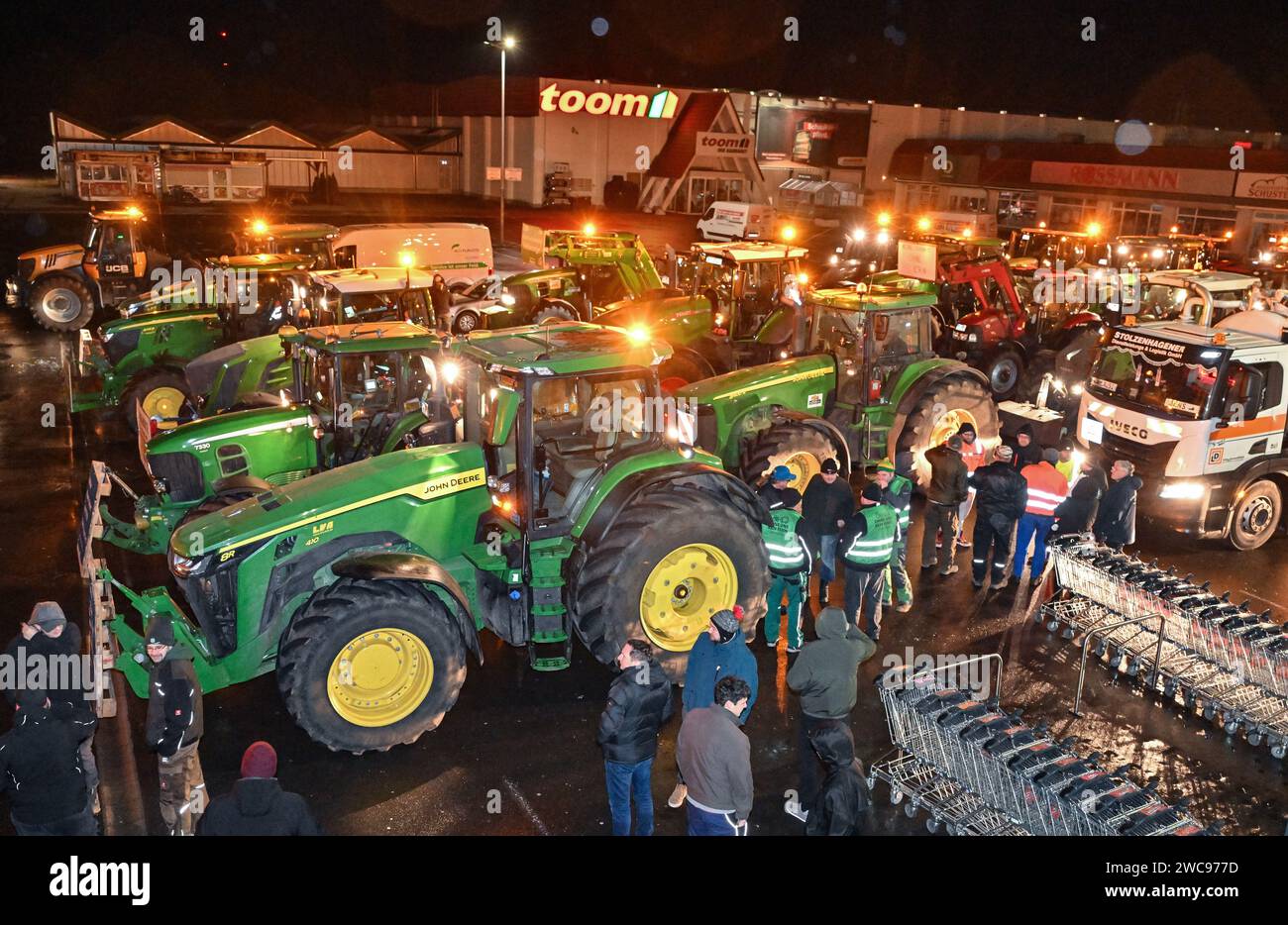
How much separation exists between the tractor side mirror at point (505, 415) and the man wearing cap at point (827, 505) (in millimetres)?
2885

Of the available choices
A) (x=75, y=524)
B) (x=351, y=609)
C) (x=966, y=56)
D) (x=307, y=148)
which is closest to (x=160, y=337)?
(x=75, y=524)

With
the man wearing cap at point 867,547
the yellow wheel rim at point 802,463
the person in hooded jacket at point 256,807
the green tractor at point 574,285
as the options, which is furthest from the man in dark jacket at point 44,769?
the green tractor at point 574,285

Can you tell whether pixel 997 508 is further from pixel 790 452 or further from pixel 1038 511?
pixel 790 452

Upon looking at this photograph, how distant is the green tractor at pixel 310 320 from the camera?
485 inches

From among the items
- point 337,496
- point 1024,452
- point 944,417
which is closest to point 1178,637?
point 1024,452

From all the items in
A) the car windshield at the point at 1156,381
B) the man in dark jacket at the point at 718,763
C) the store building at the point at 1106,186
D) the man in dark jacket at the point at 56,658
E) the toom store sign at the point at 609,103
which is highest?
the toom store sign at the point at 609,103

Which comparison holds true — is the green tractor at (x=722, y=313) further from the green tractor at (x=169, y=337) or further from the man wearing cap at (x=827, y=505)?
the green tractor at (x=169, y=337)

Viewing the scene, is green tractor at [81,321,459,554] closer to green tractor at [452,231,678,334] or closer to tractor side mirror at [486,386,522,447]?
tractor side mirror at [486,386,522,447]

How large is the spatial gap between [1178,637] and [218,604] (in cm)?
714

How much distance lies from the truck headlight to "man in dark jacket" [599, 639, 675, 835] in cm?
709

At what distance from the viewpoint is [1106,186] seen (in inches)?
1384

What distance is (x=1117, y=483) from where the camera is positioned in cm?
936

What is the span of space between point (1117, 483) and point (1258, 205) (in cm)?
2725

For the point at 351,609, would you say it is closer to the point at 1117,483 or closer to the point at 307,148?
the point at 1117,483
